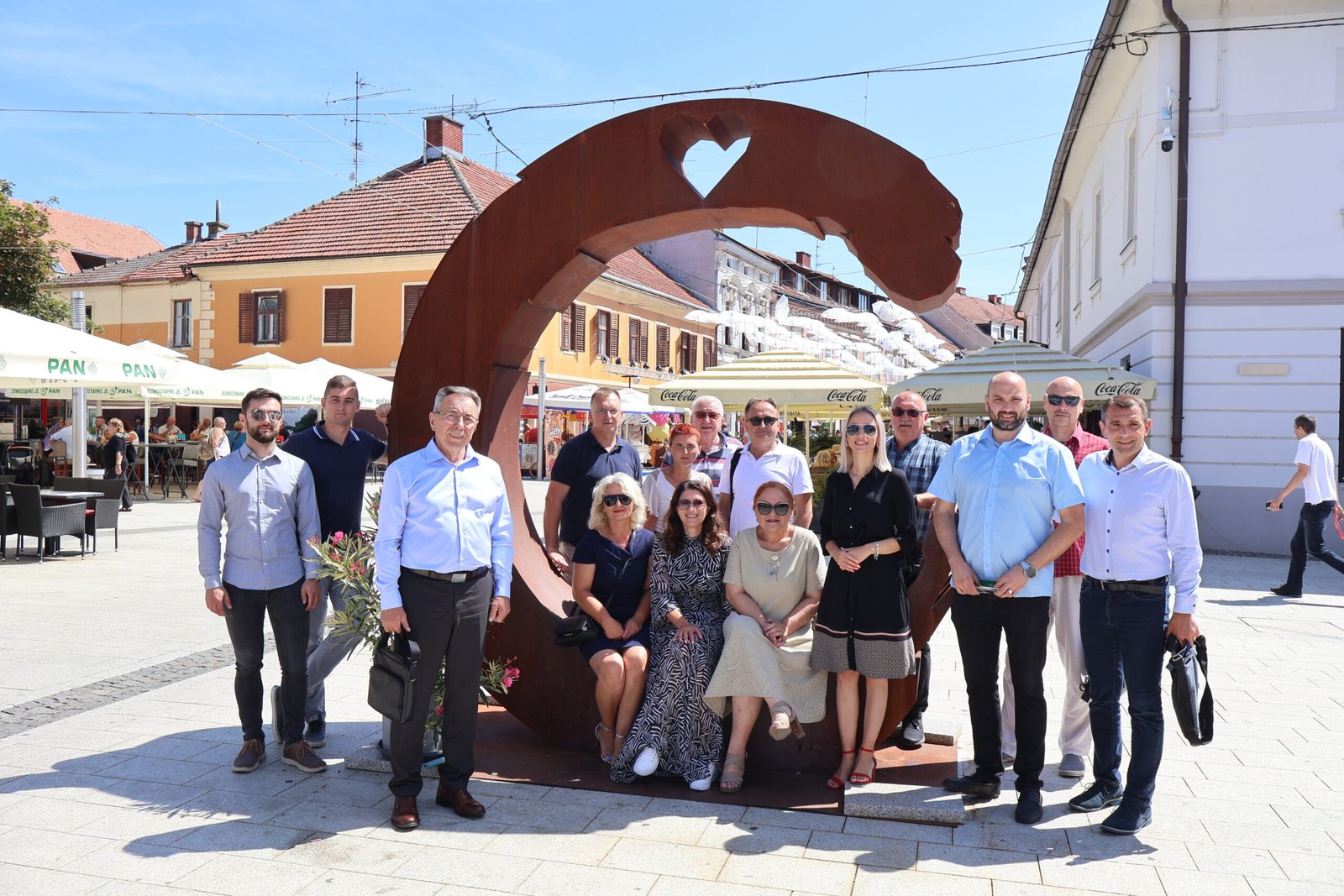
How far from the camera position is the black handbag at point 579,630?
504cm

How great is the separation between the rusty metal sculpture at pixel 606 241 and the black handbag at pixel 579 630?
323 mm

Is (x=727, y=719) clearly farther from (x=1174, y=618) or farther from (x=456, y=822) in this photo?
(x=1174, y=618)

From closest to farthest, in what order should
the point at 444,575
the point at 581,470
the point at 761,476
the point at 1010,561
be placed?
the point at 444,575, the point at 1010,561, the point at 761,476, the point at 581,470

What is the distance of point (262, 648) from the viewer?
499 cm

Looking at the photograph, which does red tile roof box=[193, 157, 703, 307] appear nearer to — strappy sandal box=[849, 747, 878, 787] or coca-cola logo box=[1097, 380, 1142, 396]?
coca-cola logo box=[1097, 380, 1142, 396]

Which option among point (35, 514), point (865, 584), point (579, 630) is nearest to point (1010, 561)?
point (865, 584)

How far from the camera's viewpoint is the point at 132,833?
4.15 meters

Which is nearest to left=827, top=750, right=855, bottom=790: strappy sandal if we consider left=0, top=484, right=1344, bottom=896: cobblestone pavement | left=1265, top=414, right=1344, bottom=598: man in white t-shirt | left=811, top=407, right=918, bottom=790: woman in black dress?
left=811, top=407, right=918, bottom=790: woman in black dress

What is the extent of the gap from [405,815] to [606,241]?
288cm

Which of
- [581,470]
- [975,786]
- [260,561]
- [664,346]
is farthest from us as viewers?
[664,346]

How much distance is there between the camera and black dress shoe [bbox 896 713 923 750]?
17.8 ft

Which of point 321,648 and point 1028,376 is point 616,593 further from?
point 1028,376

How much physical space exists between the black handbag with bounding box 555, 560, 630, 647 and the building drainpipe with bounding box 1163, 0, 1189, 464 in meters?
10.9

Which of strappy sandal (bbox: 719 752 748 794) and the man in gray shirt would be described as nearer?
strappy sandal (bbox: 719 752 748 794)
